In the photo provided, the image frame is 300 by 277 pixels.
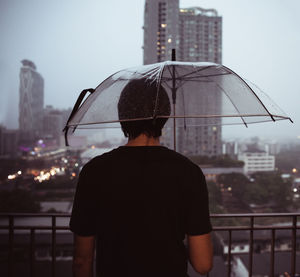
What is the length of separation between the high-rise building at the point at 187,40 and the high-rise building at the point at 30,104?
1263 cm

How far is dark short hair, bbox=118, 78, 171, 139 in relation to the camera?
97cm

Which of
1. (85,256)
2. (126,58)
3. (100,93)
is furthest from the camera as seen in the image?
(126,58)

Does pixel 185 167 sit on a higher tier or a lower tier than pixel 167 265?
higher

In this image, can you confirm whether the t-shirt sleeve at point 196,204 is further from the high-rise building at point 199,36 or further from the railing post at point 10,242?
the high-rise building at point 199,36

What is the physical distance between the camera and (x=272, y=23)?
47.5 metres

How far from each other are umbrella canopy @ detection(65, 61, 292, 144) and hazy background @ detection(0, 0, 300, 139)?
68.8ft

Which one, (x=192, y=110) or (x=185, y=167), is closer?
(x=185, y=167)

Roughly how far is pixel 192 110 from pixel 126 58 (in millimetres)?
87502

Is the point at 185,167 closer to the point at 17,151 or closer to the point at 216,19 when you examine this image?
the point at 17,151

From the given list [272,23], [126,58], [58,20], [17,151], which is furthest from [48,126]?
[126,58]

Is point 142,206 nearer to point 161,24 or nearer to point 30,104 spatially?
point 30,104

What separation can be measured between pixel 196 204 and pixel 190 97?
110 cm

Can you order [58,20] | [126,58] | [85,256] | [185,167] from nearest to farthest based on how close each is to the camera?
1. [185,167]
2. [85,256]
3. [58,20]
4. [126,58]

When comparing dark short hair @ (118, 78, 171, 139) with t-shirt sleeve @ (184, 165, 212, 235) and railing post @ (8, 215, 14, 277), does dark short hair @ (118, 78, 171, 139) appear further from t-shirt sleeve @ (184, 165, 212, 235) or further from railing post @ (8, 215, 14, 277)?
railing post @ (8, 215, 14, 277)
